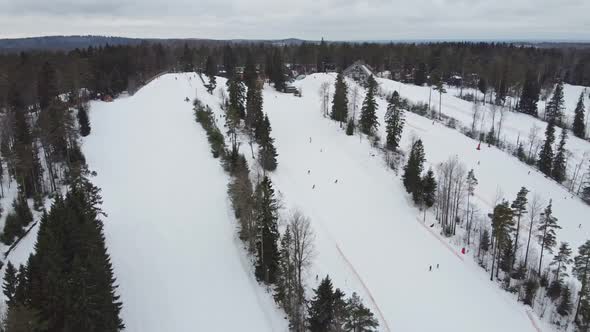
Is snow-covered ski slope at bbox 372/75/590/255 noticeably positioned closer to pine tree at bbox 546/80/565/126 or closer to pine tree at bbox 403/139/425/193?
pine tree at bbox 546/80/565/126

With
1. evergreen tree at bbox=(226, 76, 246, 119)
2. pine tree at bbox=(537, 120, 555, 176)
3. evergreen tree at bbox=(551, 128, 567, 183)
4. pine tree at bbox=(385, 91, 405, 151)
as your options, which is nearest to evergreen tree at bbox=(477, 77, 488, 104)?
pine tree at bbox=(537, 120, 555, 176)

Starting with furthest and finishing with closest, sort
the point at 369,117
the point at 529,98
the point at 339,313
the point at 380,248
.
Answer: the point at 529,98, the point at 369,117, the point at 380,248, the point at 339,313

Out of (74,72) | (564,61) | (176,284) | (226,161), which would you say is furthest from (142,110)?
(564,61)

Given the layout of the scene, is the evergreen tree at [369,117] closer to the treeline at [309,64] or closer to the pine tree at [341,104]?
the pine tree at [341,104]

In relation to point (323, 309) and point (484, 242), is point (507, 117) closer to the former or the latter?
point (484, 242)

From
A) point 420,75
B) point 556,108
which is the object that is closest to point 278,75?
point 420,75
